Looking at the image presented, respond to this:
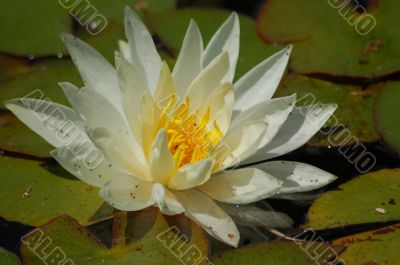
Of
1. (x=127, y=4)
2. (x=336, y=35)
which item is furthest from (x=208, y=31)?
(x=336, y=35)

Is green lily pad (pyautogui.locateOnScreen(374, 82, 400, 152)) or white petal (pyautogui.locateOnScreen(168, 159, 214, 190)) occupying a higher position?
green lily pad (pyautogui.locateOnScreen(374, 82, 400, 152))

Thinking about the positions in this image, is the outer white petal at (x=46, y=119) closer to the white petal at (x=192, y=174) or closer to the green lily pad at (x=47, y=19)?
the white petal at (x=192, y=174)

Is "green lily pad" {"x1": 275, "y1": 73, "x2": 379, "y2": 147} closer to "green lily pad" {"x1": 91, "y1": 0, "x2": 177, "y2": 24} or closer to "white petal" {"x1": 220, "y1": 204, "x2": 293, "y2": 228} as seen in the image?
"white petal" {"x1": 220, "y1": 204, "x2": 293, "y2": 228}

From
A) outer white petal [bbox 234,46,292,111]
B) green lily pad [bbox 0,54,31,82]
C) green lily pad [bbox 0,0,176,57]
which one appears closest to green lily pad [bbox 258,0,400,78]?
outer white petal [bbox 234,46,292,111]

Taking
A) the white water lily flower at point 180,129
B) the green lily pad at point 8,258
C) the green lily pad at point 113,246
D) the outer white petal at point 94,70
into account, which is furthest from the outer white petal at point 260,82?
the green lily pad at point 8,258

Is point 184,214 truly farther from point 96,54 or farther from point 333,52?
point 333,52

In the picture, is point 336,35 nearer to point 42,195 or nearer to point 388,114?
point 388,114

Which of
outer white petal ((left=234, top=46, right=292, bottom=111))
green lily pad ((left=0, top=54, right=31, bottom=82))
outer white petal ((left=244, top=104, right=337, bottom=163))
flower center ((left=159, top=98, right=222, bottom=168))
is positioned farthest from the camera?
green lily pad ((left=0, top=54, right=31, bottom=82))
